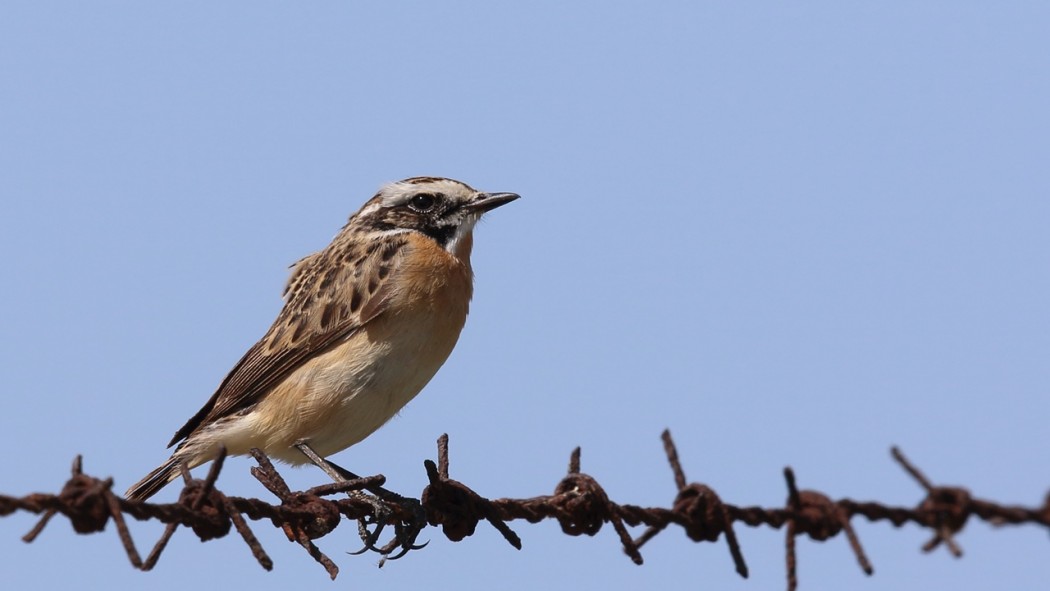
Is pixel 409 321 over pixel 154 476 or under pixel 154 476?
over

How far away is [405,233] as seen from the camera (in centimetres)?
1009

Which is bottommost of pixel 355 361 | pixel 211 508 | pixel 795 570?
pixel 795 570

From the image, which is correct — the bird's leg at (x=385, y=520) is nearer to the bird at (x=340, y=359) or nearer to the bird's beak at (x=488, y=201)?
the bird at (x=340, y=359)

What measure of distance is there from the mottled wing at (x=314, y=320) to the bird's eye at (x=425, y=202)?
43 cm

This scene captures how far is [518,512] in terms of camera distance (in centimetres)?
578

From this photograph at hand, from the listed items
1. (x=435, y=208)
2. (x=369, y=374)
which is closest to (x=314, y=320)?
(x=369, y=374)

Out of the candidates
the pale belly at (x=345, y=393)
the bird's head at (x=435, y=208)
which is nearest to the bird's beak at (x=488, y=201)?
the bird's head at (x=435, y=208)

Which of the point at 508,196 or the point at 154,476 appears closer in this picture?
the point at 154,476

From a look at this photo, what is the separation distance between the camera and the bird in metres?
8.95

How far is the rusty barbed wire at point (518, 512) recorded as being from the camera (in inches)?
165

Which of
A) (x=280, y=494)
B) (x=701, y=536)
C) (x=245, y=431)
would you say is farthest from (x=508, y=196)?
(x=701, y=536)

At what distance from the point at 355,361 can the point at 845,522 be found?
16.3 ft

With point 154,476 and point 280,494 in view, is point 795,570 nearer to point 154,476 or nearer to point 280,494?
point 280,494

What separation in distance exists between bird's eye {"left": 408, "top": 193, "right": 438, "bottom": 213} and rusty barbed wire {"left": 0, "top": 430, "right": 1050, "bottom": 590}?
14.3 feet
